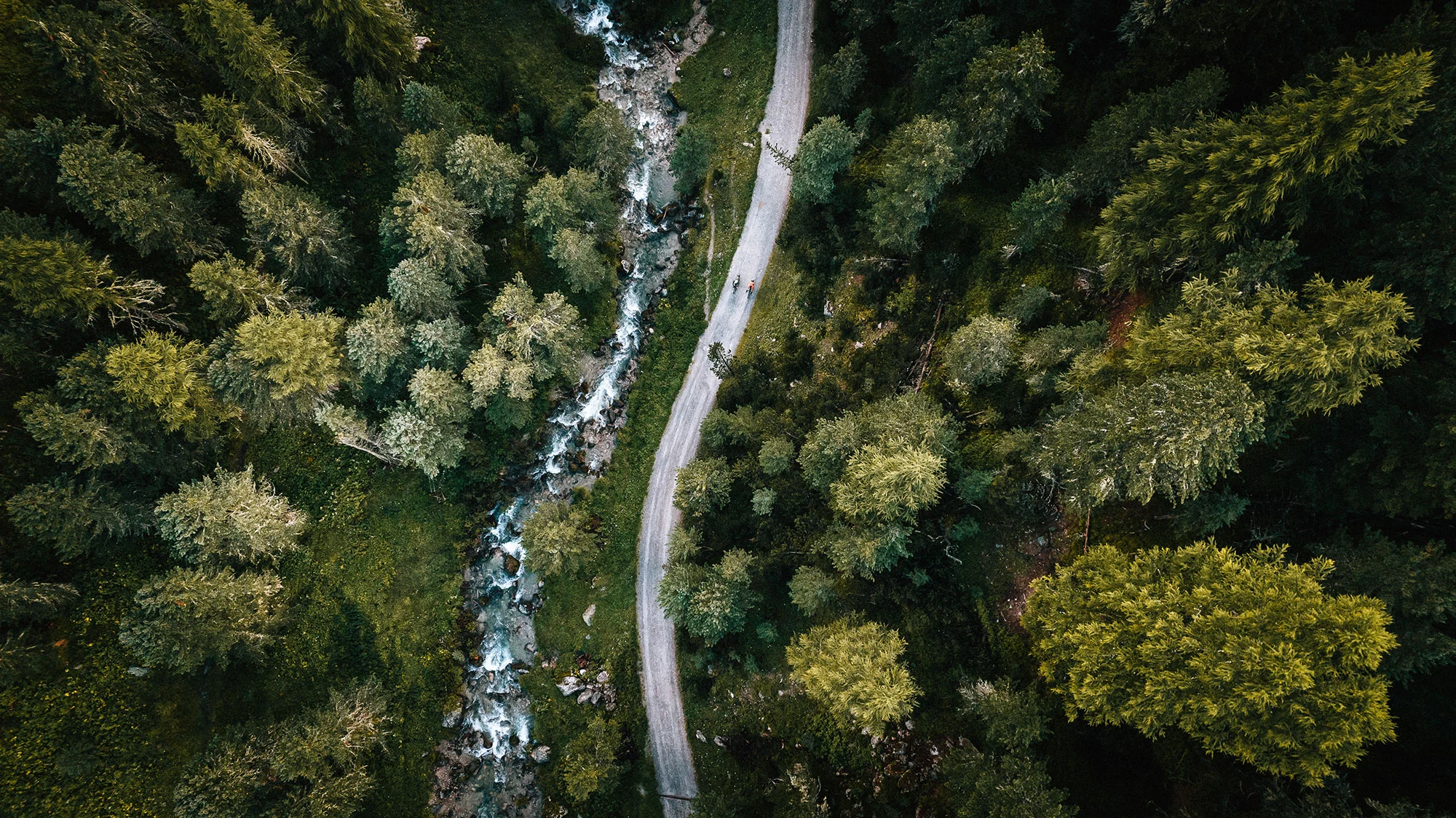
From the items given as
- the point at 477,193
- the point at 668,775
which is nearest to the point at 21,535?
the point at 477,193

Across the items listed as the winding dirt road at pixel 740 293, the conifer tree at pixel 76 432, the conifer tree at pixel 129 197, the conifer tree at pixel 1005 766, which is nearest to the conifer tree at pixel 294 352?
the conifer tree at pixel 129 197

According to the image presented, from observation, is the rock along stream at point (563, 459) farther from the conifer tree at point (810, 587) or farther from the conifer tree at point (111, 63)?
the conifer tree at point (111, 63)

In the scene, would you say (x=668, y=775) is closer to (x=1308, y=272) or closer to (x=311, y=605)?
(x=311, y=605)

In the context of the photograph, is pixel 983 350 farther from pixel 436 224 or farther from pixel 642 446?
pixel 436 224

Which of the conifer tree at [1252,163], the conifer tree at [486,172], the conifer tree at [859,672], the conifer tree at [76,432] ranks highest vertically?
the conifer tree at [486,172]

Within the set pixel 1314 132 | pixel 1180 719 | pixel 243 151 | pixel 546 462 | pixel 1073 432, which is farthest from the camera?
pixel 546 462

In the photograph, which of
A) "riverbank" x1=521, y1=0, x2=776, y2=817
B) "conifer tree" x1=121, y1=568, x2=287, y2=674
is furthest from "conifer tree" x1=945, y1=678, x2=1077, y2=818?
"conifer tree" x1=121, y1=568, x2=287, y2=674
